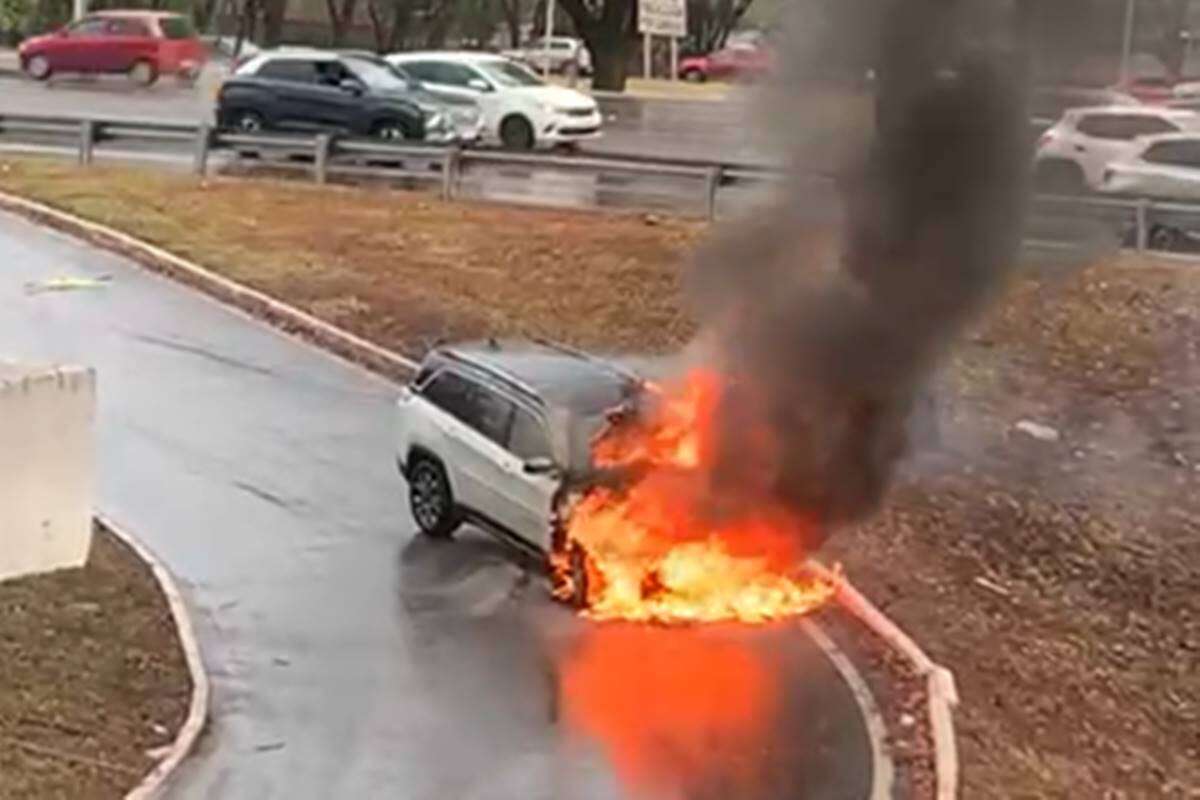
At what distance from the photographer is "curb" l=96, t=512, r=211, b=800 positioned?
A: 40.6 feet

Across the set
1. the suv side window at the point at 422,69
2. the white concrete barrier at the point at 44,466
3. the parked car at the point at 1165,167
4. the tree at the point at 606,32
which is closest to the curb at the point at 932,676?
the white concrete barrier at the point at 44,466

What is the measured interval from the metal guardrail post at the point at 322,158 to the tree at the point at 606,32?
63.6 ft

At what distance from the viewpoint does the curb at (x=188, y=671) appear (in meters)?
12.4

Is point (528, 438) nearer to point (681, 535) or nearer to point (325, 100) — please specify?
point (681, 535)

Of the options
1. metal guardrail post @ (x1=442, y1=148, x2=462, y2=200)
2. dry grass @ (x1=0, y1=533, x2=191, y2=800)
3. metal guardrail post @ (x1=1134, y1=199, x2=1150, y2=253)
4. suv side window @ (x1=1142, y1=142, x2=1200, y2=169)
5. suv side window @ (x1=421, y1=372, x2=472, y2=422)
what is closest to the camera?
dry grass @ (x1=0, y1=533, x2=191, y2=800)

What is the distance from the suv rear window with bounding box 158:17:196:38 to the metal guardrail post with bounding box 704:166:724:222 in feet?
91.5

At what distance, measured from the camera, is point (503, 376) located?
1694 centimetres

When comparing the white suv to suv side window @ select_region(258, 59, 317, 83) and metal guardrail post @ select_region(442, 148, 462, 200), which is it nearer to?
metal guardrail post @ select_region(442, 148, 462, 200)

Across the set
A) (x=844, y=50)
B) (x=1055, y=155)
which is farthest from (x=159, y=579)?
(x=1055, y=155)

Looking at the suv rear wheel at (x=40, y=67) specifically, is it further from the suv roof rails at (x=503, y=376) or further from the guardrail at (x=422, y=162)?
the suv roof rails at (x=503, y=376)

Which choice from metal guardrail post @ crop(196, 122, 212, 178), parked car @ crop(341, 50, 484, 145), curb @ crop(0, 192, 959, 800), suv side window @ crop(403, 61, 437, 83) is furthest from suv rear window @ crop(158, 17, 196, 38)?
curb @ crop(0, 192, 959, 800)

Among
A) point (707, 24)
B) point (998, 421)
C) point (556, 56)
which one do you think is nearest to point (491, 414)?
point (998, 421)

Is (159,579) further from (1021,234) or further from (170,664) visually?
(1021,234)

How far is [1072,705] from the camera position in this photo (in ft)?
50.3
